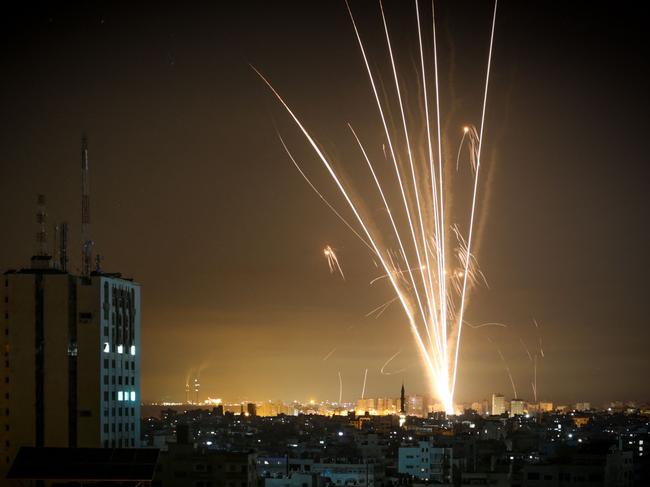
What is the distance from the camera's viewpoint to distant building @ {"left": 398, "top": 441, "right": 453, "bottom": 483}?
50906mm

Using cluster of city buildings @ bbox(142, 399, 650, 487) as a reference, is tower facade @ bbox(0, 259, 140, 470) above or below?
above

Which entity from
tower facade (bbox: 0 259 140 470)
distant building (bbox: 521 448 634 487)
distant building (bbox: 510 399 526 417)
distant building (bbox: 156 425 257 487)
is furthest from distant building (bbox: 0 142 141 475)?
distant building (bbox: 510 399 526 417)

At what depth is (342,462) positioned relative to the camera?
48.2 metres

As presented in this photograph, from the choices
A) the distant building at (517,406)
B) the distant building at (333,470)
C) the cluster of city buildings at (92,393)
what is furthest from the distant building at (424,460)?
the distant building at (517,406)

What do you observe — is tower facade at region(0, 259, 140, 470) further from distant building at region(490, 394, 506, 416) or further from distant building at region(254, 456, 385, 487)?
distant building at region(490, 394, 506, 416)

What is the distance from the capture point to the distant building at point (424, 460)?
50906 mm

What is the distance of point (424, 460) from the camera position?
172 feet

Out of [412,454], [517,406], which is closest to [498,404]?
[517,406]

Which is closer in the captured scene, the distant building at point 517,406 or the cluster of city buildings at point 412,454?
the cluster of city buildings at point 412,454

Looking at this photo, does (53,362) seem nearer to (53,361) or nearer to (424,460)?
(53,361)

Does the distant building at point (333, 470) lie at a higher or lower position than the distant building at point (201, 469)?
lower

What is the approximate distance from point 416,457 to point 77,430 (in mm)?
25871

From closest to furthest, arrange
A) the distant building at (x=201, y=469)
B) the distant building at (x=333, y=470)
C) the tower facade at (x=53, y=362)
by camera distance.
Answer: the tower facade at (x=53, y=362), the distant building at (x=201, y=469), the distant building at (x=333, y=470)

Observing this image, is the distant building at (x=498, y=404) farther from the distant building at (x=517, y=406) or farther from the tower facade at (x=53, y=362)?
the tower facade at (x=53, y=362)
